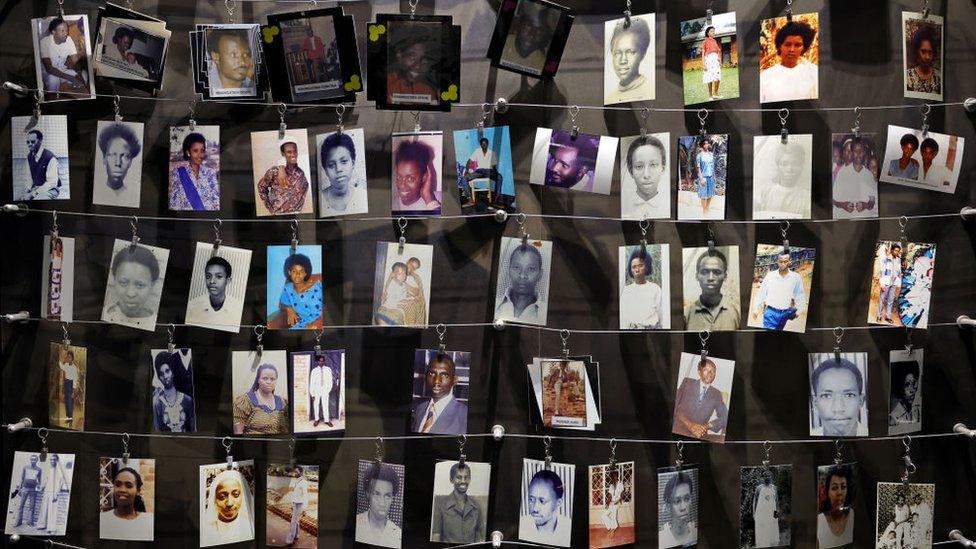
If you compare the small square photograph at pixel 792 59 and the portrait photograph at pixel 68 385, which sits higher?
the small square photograph at pixel 792 59

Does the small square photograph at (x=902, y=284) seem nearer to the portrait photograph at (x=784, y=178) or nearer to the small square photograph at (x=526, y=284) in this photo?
the portrait photograph at (x=784, y=178)

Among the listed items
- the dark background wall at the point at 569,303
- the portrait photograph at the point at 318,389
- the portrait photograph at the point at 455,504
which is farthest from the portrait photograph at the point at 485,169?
the portrait photograph at the point at 455,504

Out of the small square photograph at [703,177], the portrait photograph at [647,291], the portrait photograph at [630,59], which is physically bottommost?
the portrait photograph at [647,291]

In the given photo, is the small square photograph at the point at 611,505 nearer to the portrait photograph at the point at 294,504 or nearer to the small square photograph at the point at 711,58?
the portrait photograph at the point at 294,504

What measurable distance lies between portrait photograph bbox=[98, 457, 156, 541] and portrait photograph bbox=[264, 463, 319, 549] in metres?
0.23

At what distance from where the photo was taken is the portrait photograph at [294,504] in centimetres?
178

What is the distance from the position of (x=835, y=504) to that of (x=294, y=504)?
102 cm

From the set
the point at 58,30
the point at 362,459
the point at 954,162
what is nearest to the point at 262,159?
the point at 58,30

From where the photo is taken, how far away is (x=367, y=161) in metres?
1.80

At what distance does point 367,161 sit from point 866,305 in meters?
0.99

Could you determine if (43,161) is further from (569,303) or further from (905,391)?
(905,391)

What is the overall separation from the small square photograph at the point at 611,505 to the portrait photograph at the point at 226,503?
2.13 feet

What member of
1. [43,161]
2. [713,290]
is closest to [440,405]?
[713,290]

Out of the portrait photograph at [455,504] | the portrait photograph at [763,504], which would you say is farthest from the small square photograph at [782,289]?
the portrait photograph at [455,504]
